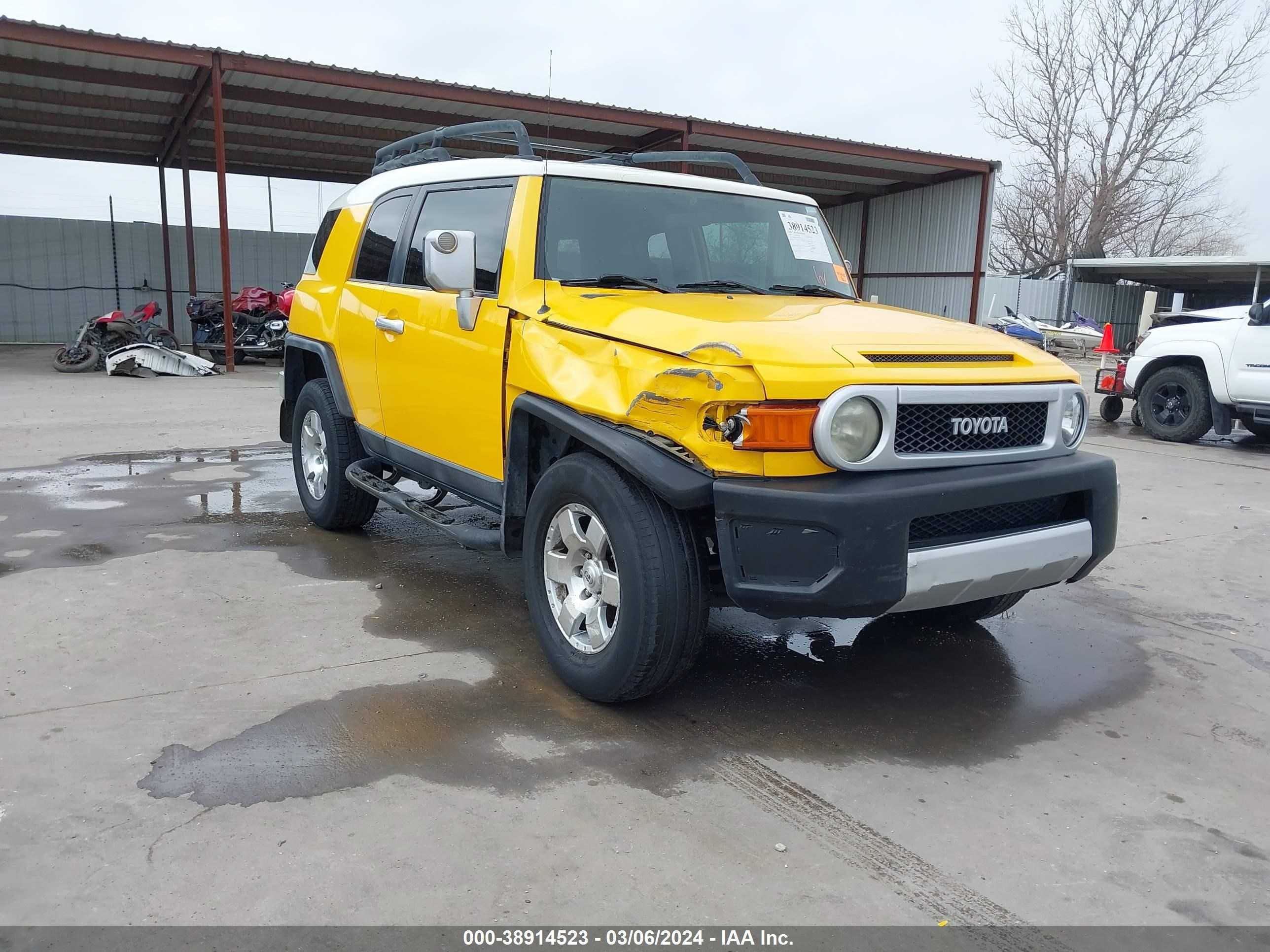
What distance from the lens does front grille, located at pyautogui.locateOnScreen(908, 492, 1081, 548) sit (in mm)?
3162

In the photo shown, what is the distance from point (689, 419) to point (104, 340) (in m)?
16.1

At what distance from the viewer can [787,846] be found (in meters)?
2.67

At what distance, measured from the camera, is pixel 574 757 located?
3146 mm

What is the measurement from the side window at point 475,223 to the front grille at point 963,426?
1.80 meters

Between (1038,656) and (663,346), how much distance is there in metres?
2.24

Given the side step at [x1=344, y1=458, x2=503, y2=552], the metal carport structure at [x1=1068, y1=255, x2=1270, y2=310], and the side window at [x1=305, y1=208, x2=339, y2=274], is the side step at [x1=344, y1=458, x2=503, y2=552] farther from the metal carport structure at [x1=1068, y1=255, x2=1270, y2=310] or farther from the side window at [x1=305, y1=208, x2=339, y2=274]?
the metal carport structure at [x1=1068, y1=255, x2=1270, y2=310]

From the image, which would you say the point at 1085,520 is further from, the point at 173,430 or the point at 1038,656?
the point at 173,430

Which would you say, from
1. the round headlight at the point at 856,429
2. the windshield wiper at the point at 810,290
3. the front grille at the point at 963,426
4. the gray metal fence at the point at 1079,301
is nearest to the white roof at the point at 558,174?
the windshield wiper at the point at 810,290

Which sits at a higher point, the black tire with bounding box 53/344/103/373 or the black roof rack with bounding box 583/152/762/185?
the black roof rack with bounding box 583/152/762/185

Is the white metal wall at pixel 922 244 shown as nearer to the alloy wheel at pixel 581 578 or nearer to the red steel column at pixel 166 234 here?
the red steel column at pixel 166 234

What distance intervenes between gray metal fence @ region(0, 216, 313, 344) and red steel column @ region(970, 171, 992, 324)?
15535mm

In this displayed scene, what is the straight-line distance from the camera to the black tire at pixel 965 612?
14.1 feet

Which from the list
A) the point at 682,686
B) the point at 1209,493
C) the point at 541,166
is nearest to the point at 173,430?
the point at 541,166
